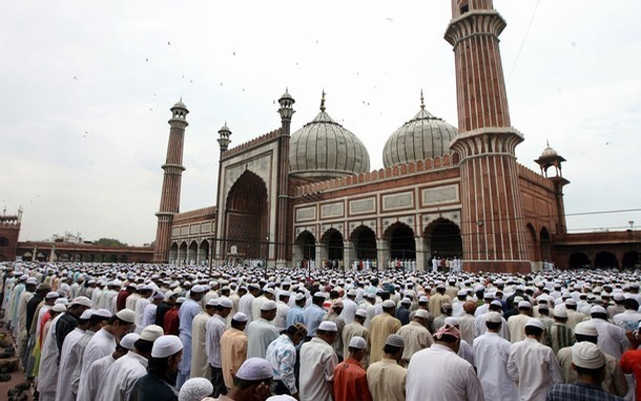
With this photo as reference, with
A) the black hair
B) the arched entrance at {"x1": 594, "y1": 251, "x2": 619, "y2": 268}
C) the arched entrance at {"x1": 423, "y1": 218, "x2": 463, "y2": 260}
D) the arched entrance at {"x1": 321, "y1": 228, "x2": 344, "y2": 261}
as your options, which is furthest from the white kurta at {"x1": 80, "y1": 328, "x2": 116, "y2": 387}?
the arched entrance at {"x1": 594, "y1": 251, "x2": 619, "y2": 268}

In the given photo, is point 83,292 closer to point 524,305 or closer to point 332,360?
point 332,360

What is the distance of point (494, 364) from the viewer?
3.37 m

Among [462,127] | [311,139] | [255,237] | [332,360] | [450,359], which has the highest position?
[311,139]

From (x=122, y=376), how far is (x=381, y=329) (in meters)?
2.65

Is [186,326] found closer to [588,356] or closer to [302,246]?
[588,356]

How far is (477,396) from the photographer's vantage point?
2.13 metres

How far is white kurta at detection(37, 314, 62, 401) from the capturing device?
3.75m

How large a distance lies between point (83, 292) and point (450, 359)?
8.53 meters

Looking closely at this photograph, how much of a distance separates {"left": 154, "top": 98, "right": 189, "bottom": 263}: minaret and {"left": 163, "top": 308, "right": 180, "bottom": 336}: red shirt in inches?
1448

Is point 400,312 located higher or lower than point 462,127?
lower

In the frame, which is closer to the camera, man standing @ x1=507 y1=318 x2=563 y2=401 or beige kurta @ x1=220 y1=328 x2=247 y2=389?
man standing @ x1=507 y1=318 x2=563 y2=401

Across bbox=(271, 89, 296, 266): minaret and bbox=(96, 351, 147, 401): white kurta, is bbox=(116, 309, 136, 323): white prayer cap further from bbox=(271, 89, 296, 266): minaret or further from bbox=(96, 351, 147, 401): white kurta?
bbox=(271, 89, 296, 266): minaret

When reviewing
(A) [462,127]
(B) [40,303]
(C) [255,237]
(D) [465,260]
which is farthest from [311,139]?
(B) [40,303]

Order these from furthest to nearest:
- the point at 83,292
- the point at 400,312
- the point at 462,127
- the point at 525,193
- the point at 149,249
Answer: the point at 149,249 < the point at 525,193 < the point at 462,127 < the point at 83,292 < the point at 400,312
